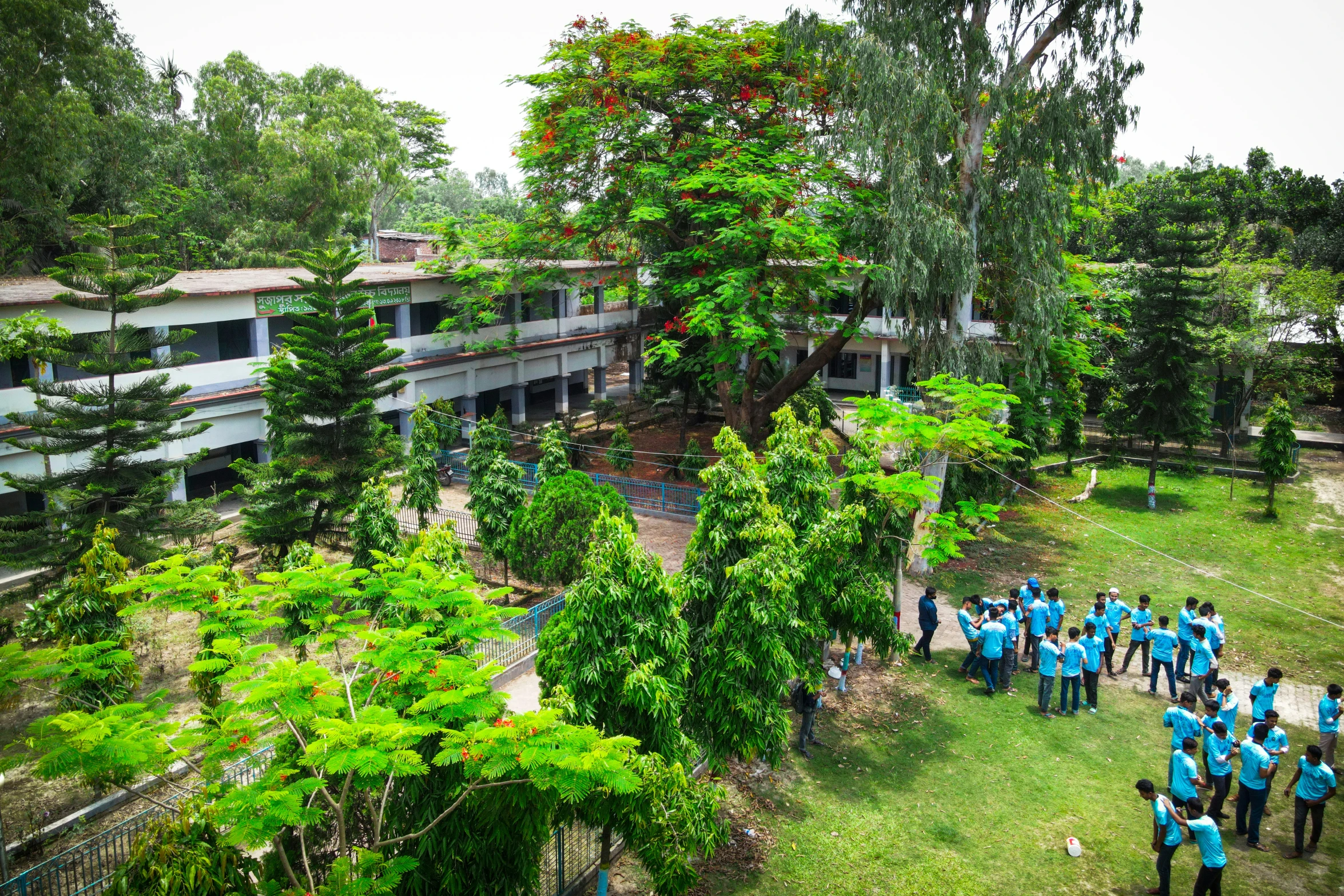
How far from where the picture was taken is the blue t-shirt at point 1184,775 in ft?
27.9

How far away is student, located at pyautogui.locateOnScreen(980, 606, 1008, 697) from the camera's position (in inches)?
484

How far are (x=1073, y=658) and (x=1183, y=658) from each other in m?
2.06

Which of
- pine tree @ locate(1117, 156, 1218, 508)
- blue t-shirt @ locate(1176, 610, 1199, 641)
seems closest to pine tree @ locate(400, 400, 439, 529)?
blue t-shirt @ locate(1176, 610, 1199, 641)

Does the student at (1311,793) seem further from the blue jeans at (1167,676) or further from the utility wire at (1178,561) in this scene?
the utility wire at (1178,561)

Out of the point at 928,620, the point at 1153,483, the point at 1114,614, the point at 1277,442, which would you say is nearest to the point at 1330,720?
the point at 1114,614

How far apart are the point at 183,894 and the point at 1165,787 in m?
10.2

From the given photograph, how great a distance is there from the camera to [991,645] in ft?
40.3

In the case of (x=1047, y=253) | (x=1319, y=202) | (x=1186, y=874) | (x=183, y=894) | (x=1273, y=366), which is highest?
(x=1319, y=202)

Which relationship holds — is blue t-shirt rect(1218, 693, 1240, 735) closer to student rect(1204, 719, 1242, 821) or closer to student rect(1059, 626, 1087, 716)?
student rect(1204, 719, 1242, 821)

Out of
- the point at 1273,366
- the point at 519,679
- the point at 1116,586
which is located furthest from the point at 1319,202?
the point at 519,679

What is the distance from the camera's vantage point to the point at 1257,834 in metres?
9.11

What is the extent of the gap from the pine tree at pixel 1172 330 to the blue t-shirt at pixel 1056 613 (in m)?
10.7

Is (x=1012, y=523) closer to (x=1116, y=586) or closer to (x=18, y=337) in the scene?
(x=1116, y=586)

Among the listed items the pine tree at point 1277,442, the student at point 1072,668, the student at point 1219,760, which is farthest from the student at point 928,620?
the pine tree at point 1277,442
